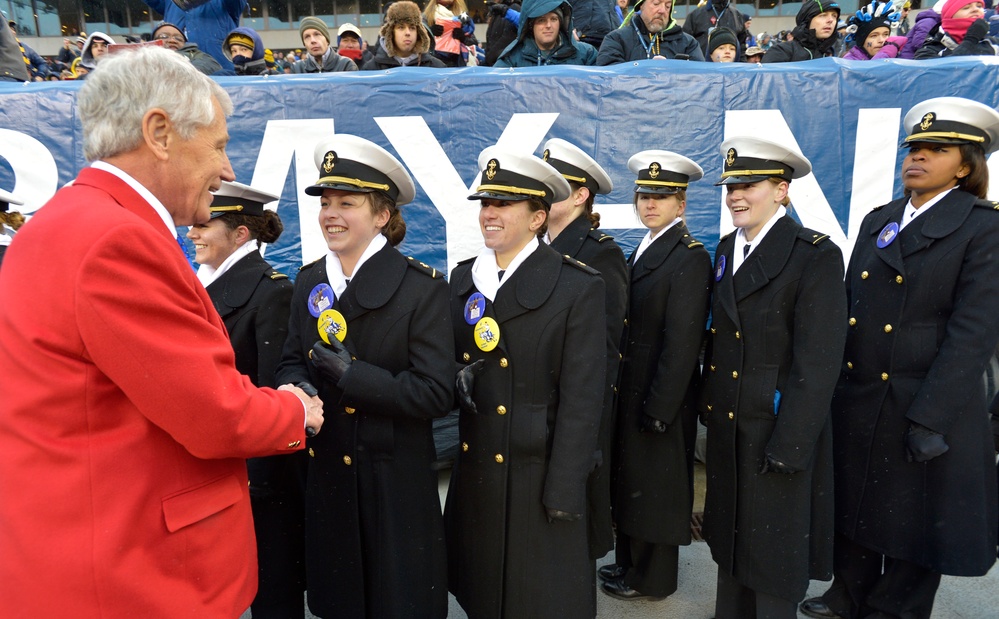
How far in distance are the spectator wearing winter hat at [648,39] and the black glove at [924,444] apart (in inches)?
156

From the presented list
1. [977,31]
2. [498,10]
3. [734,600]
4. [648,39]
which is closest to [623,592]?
[734,600]

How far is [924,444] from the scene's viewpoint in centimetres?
277

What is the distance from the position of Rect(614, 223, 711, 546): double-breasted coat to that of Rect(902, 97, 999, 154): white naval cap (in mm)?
1046

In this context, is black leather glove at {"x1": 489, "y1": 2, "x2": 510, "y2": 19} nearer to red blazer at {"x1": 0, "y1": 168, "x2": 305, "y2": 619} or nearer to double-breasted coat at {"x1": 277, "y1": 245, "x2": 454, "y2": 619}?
double-breasted coat at {"x1": 277, "y1": 245, "x2": 454, "y2": 619}

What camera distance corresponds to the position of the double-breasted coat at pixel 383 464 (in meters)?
2.45

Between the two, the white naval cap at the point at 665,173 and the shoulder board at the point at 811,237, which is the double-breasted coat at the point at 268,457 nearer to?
the white naval cap at the point at 665,173

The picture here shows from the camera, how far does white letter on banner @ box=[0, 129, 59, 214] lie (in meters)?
4.66

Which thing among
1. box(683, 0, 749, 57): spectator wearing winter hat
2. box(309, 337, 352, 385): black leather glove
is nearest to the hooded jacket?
box(683, 0, 749, 57): spectator wearing winter hat

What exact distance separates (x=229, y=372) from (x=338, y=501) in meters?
1.15

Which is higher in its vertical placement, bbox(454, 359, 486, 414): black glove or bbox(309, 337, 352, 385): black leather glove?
bbox(309, 337, 352, 385): black leather glove

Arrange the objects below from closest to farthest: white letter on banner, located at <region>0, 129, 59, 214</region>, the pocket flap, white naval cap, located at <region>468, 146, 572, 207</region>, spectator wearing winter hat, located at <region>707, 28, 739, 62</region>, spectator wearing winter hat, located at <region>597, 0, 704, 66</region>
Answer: the pocket flap
white naval cap, located at <region>468, 146, 572, 207</region>
white letter on banner, located at <region>0, 129, 59, 214</region>
spectator wearing winter hat, located at <region>597, 0, 704, 66</region>
spectator wearing winter hat, located at <region>707, 28, 739, 62</region>

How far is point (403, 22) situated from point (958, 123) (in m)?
4.27

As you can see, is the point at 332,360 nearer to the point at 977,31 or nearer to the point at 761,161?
the point at 761,161

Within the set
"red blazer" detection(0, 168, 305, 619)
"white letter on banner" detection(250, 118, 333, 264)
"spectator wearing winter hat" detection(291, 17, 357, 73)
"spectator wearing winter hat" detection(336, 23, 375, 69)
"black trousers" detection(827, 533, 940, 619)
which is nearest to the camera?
"red blazer" detection(0, 168, 305, 619)
